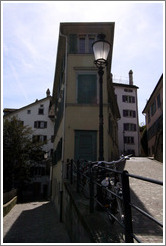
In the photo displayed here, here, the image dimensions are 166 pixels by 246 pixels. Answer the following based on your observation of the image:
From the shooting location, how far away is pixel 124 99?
42594 millimetres

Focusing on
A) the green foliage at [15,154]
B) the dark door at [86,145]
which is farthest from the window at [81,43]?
the green foliage at [15,154]

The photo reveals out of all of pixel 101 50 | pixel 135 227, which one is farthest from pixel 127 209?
pixel 101 50

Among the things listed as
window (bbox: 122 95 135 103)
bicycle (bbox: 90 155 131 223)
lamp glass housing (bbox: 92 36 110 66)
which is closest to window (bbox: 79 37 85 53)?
lamp glass housing (bbox: 92 36 110 66)

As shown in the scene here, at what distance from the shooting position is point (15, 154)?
25859 mm

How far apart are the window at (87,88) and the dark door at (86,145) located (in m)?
1.96

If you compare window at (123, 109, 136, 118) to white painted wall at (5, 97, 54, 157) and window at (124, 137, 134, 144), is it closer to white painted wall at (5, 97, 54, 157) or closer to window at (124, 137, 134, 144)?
window at (124, 137, 134, 144)

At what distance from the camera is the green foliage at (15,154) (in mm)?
25309

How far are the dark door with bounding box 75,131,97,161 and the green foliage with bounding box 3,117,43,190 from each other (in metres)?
15.3

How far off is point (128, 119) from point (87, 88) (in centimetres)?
2976

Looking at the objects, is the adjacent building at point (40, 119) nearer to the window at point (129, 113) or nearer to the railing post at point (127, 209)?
the window at point (129, 113)

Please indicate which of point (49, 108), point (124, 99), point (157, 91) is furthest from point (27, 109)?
point (157, 91)

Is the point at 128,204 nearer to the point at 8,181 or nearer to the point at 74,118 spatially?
the point at 74,118

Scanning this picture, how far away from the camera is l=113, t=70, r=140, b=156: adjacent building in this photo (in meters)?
40.2

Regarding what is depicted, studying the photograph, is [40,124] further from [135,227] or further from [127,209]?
[127,209]
